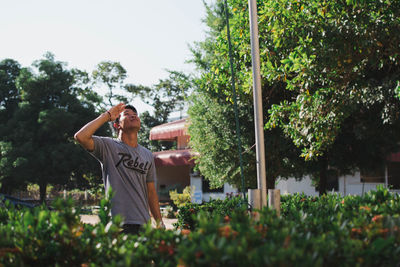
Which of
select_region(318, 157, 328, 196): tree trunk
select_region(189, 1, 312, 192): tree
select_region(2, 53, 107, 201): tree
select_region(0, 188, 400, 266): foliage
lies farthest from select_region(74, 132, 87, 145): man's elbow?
select_region(2, 53, 107, 201): tree

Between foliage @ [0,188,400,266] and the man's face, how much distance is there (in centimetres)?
164

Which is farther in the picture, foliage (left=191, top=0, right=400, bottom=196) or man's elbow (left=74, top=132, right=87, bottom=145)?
foliage (left=191, top=0, right=400, bottom=196)

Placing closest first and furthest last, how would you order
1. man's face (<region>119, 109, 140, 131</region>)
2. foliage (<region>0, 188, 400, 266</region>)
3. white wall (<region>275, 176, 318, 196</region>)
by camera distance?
foliage (<region>0, 188, 400, 266</region>), man's face (<region>119, 109, 140, 131</region>), white wall (<region>275, 176, 318, 196</region>)

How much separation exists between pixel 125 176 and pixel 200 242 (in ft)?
7.35

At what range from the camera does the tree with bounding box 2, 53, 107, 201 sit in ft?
90.2

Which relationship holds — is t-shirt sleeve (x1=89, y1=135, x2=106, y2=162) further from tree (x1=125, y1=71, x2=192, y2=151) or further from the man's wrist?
tree (x1=125, y1=71, x2=192, y2=151)

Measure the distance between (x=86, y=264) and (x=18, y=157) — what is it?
2677 cm

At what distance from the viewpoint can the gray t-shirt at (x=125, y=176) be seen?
4145 millimetres

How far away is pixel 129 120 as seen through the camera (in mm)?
4523

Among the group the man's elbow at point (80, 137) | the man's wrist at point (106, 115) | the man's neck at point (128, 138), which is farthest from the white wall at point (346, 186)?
the man's elbow at point (80, 137)

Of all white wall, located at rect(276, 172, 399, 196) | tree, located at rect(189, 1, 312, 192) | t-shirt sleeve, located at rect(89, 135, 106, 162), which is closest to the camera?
t-shirt sleeve, located at rect(89, 135, 106, 162)

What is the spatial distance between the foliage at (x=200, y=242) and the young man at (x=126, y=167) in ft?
3.70

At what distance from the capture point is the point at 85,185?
30609mm

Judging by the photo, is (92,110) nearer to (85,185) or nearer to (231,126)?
(85,185)
